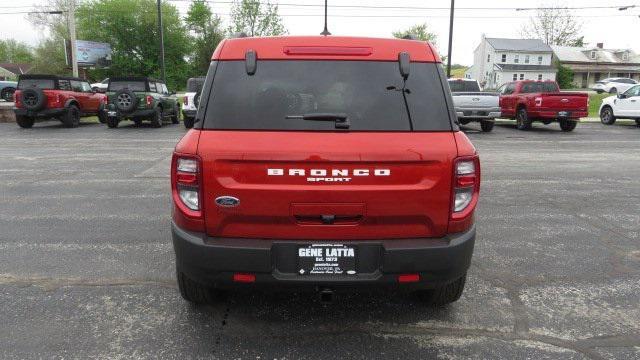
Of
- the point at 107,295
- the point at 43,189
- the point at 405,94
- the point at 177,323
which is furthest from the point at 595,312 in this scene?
the point at 43,189

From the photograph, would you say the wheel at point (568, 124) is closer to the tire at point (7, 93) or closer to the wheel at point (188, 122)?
the wheel at point (188, 122)

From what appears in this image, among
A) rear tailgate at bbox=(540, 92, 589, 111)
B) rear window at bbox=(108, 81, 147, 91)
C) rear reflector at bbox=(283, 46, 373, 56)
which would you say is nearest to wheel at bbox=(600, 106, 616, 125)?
rear tailgate at bbox=(540, 92, 589, 111)

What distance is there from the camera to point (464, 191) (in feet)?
9.75

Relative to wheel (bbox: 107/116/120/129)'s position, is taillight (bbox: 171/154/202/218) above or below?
above

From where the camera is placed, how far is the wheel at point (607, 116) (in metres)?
21.1

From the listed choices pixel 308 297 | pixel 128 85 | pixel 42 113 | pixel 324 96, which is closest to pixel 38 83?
→ pixel 42 113

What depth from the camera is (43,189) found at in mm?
7719

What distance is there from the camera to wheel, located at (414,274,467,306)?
3.41 meters

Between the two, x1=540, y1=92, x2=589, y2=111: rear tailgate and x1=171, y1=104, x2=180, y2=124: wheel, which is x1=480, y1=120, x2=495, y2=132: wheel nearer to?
x1=540, y1=92, x2=589, y2=111: rear tailgate

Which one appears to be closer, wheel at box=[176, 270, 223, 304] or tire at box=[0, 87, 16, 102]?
wheel at box=[176, 270, 223, 304]

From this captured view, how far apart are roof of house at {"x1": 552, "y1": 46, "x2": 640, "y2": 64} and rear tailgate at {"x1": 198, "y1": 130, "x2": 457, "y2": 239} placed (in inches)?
3166

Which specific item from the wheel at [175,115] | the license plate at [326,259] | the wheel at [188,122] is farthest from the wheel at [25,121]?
the license plate at [326,259]

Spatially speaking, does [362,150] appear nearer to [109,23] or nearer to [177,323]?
[177,323]

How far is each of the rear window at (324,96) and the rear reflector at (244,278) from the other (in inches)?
33.3
